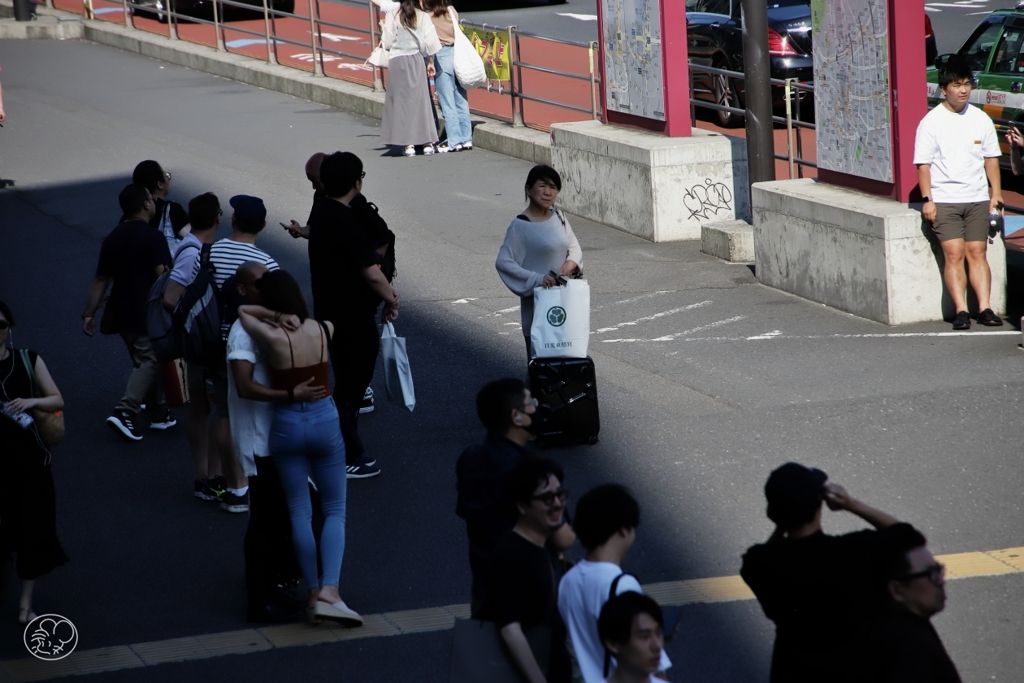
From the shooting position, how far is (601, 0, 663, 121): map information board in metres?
12.6

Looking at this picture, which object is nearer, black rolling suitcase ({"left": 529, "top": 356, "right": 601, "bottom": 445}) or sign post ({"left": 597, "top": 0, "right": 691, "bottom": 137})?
black rolling suitcase ({"left": 529, "top": 356, "right": 601, "bottom": 445})

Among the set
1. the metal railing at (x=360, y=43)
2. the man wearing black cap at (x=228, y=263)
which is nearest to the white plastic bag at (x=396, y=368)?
the man wearing black cap at (x=228, y=263)

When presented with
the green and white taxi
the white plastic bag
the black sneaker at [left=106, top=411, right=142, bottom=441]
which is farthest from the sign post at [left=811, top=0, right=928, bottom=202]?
the black sneaker at [left=106, top=411, right=142, bottom=441]

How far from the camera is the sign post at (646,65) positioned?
1245 cm

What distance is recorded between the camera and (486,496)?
428 cm

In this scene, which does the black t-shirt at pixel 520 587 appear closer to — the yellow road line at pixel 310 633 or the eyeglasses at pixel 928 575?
the eyeglasses at pixel 928 575

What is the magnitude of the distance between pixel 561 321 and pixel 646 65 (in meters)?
5.88

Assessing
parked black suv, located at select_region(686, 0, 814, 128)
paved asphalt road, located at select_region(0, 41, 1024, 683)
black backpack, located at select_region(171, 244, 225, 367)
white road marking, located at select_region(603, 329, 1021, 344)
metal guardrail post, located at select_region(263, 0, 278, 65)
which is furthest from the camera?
metal guardrail post, located at select_region(263, 0, 278, 65)

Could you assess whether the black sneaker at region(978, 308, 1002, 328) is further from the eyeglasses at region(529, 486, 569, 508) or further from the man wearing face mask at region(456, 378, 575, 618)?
the eyeglasses at region(529, 486, 569, 508)

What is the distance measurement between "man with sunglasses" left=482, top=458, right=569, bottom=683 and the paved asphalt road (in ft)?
5.03

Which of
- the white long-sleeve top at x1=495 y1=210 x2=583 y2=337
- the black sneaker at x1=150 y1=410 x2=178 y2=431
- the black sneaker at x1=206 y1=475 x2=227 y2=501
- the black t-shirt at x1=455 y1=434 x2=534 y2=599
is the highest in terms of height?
the white long-sleeve top at x1=495 y1=210 x2=583 y2=337

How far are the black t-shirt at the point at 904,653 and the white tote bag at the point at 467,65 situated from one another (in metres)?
13.0

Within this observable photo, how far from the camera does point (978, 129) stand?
9227 millimetres

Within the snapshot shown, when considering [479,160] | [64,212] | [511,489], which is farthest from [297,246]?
[511,489]
